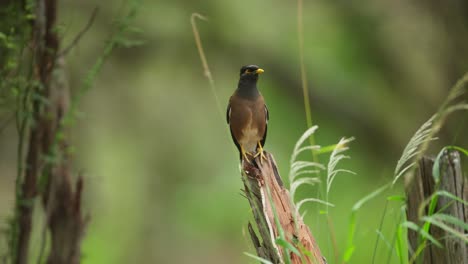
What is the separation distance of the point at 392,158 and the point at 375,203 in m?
0.50

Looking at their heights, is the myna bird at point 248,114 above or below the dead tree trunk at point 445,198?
above

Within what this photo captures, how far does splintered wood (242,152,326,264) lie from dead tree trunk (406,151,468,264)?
0.34 meters

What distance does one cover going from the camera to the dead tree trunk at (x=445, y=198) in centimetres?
221

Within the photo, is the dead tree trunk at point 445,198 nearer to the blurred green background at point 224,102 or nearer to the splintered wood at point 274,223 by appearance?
the splintered wood at point 274,223

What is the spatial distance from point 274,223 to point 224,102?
5.48m

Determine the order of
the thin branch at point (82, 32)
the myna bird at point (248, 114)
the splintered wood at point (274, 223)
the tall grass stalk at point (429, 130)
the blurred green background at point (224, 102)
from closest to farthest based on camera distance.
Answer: the tall grass stalk at point (429, 130) → the splintered wood at point (274, 223) → the thin branch at point (82, 32) → the myna bird at point (248, 114) → the blurred green background at point (224, 102)

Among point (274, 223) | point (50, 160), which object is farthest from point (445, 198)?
point (50, 160)

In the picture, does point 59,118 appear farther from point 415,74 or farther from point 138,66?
point 415,74

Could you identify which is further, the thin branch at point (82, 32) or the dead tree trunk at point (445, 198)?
the thin branch at point (82, 32)

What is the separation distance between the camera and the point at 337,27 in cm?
765

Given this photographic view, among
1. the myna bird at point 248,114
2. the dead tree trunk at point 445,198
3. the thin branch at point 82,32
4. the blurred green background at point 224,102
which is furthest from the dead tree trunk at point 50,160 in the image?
the blurred green background at point 224,102

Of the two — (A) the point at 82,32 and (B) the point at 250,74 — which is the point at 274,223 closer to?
(A) the point at 82,32

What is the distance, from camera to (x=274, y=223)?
2.49 metres

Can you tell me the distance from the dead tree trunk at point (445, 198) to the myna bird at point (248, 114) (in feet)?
5.61
